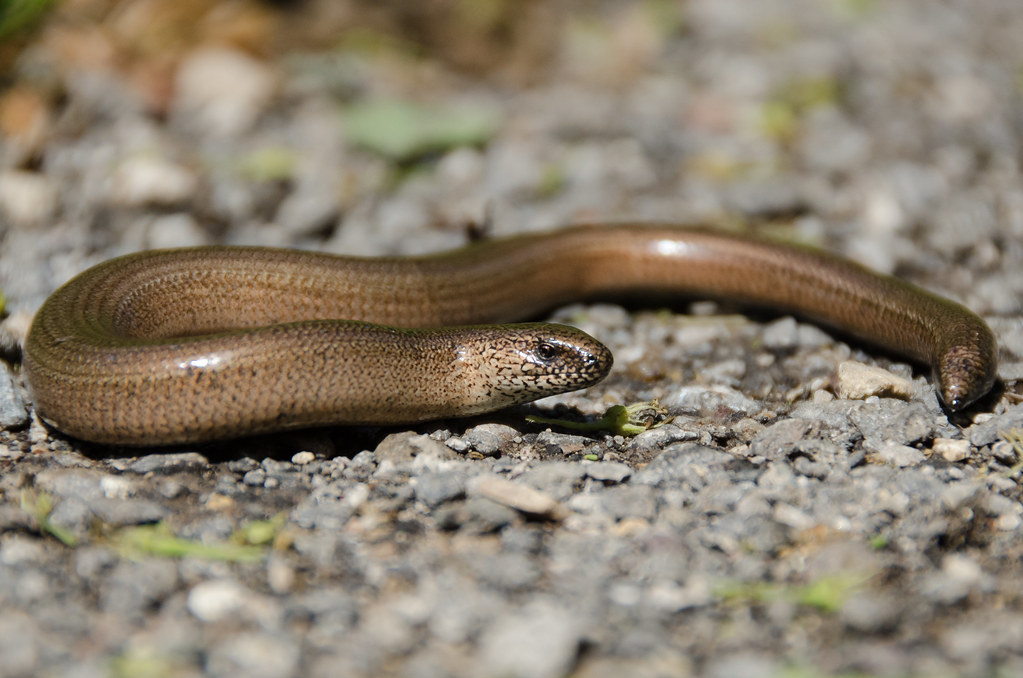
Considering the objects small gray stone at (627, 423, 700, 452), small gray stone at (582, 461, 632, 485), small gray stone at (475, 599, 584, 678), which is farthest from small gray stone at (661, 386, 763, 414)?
small gray stone at (475, 599, 584, 678)

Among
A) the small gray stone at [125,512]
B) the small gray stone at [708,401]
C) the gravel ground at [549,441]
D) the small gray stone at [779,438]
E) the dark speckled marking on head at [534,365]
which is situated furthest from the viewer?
the small gray stone at [708,401]

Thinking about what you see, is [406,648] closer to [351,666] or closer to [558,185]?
[351,666]

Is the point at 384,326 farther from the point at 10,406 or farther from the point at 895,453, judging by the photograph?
the point at 895,453

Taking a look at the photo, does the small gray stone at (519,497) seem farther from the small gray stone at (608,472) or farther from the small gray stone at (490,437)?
the small gray stone at (490,437)

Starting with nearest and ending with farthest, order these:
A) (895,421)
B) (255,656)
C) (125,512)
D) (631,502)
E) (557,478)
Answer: (255,656) → (125,512) → (631,502) → (557,478) → (895,421)

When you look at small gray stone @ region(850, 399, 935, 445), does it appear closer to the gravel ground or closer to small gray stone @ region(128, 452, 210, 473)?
the gravel ground

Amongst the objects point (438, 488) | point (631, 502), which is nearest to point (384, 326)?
point (438, 488)

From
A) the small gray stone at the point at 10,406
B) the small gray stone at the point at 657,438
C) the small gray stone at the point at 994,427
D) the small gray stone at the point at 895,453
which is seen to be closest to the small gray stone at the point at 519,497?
the small gray stone at the point at 657,438
